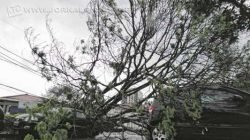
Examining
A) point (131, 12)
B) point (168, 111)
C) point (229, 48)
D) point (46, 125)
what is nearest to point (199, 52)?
point (229, 48)

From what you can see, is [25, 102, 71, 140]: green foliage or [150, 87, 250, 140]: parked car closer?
[25, 102, 71, 140]: green foliage

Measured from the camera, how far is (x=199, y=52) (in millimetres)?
5410

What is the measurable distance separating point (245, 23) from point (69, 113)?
6.40m

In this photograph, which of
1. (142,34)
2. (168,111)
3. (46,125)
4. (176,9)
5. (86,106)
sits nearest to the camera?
(46,125)

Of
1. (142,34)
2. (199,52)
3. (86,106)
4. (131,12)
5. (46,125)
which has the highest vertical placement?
(131,12)

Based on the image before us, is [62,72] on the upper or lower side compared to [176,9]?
lower

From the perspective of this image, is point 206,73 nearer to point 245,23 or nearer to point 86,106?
point 86,106

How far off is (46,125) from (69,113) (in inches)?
30.4

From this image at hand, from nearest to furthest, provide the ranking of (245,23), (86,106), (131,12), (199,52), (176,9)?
1. (86,106)
2. (199,52)
3. (176,9)
4. (131,12)
5. (245,23)

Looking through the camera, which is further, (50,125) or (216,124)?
(216,124)

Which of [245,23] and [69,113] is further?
[245,23]

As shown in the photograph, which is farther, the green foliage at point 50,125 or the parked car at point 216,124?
the parked car at point 216,124

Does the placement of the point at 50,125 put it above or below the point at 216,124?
below

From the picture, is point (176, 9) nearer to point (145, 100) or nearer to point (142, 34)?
point (142, 34)
